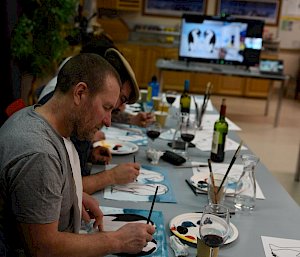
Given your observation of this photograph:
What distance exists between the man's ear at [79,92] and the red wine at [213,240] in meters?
0.53

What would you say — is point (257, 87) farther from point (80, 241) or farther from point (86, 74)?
point (80, 241)

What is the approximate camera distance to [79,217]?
4.53 feet

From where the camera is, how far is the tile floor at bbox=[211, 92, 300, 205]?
4301mm

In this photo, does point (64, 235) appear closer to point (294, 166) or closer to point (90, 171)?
point (90, 171)

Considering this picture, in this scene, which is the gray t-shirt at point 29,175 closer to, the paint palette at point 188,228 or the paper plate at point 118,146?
the paint palette at point 188,228

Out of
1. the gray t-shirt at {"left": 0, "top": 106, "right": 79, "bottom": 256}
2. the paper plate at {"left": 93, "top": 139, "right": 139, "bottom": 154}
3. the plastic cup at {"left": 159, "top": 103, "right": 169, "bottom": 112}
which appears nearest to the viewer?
the gray t-shirt at {"left": 0, "top": 106, "right": 79, "bottom": 256}

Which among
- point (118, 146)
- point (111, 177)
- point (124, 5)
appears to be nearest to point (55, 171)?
point (111, 177)

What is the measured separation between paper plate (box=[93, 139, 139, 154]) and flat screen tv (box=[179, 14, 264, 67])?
12.4 ft

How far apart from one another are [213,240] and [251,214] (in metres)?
0.45

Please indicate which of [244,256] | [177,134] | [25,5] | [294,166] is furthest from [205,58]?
[244,256]

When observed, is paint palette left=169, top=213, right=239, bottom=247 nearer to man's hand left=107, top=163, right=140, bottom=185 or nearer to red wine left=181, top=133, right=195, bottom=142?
man's hand left=107, top=163, right=140, bottom=185

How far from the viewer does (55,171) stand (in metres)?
1.17

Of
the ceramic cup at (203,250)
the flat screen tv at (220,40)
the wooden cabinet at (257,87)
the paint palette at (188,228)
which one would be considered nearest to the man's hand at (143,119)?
the paint palette at (188,228)

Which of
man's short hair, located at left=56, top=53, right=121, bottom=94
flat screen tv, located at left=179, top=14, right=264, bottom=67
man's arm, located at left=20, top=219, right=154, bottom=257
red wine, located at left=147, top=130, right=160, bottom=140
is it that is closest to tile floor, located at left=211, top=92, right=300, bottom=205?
flat screen tv, located at left=179, top=14, right=264, bottom=67
